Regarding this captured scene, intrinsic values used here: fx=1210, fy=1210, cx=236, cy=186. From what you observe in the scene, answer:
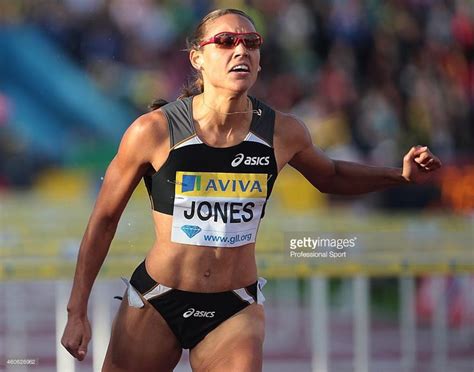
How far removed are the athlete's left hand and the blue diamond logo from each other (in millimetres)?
899

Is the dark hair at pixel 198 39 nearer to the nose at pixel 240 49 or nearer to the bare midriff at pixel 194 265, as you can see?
the nose at pixel 240 49

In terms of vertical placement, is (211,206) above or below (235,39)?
below

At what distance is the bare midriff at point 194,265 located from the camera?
14.8 feet

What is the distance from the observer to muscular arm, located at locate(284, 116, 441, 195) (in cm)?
473

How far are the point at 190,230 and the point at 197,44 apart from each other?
29.1 inches

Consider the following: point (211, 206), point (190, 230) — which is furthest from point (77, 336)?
point (211, 206)

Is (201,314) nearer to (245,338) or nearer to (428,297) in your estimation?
(245,338)

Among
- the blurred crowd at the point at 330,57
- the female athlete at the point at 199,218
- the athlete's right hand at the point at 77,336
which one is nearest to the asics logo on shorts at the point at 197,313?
the female athlete at the point at 199,218

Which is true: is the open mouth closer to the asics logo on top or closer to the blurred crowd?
the asics logo on top

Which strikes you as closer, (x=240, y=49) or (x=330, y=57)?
(x=240, y=49)

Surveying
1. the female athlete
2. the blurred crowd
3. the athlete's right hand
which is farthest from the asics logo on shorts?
the blurred crowd

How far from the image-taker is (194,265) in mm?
4527

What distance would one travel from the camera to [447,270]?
23.6 feet

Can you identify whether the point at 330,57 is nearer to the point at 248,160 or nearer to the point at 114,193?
the point at 248,160
